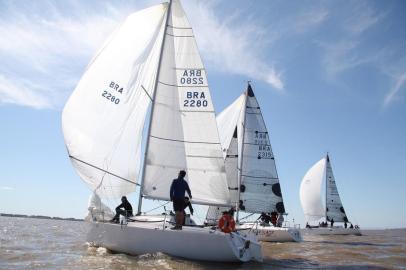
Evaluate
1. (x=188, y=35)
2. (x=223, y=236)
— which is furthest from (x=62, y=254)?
(x=188, y=35)

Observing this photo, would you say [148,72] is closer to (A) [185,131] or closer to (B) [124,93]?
(B) [124,93]

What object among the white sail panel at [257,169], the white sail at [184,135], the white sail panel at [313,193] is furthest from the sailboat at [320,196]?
the white sail at [184,135]

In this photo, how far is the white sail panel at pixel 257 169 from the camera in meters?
24.6

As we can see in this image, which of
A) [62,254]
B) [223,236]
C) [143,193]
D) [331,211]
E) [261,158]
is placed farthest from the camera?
[331,211]

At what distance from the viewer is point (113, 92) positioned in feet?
47.1

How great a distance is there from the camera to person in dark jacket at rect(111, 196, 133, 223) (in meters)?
13.5

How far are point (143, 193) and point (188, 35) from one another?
20.3 ft

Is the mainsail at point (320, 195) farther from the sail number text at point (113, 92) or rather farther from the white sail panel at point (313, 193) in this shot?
the sail number text at point (113, 92)

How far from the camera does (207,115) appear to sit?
14.8 meters

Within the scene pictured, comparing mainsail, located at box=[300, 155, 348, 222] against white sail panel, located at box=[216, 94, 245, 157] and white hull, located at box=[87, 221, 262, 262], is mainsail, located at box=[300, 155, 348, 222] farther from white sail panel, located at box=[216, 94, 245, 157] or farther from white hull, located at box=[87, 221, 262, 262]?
white hull, located at box=[87, 221, 262, 262]

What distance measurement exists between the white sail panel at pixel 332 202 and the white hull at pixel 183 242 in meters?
31.7

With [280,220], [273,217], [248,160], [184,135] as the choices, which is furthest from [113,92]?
[280,220]

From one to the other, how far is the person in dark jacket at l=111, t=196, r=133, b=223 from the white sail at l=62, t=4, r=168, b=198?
0.30m

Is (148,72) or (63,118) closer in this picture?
(63,118)
